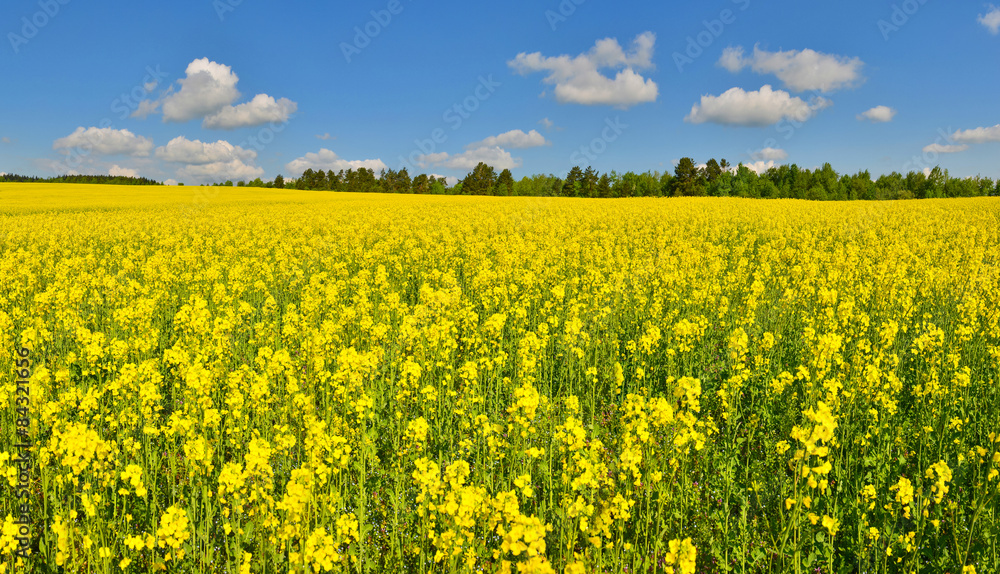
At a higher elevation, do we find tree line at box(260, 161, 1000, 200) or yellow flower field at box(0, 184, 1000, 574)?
tree line at box(260, 161, 1000, 200)

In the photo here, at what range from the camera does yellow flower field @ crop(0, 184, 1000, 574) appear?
3.31 metres

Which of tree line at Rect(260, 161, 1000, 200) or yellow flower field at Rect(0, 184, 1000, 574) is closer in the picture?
yellow flower field at Rect(0, 184, 1000, 574)

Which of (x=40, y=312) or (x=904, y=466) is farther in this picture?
(x=40, y=312)

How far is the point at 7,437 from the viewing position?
15.7 ft

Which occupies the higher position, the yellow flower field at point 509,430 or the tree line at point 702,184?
the tree line at point 702,184

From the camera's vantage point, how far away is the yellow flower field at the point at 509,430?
331 cm

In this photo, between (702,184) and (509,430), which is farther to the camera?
(702,184)

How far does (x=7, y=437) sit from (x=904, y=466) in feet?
28.4

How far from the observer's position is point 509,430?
432 centimetres

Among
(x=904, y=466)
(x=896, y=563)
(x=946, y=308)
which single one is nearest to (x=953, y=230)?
(x=946, y=308)

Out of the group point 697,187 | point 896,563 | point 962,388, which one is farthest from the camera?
point 697,187

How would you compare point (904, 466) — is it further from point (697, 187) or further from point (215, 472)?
point (697, 187)

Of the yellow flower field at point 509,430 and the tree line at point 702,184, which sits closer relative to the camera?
the yellow flower field at point 509,430

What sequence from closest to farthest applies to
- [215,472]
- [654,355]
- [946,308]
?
1. [215,472]
2. [654,355]
3. [946,308]
